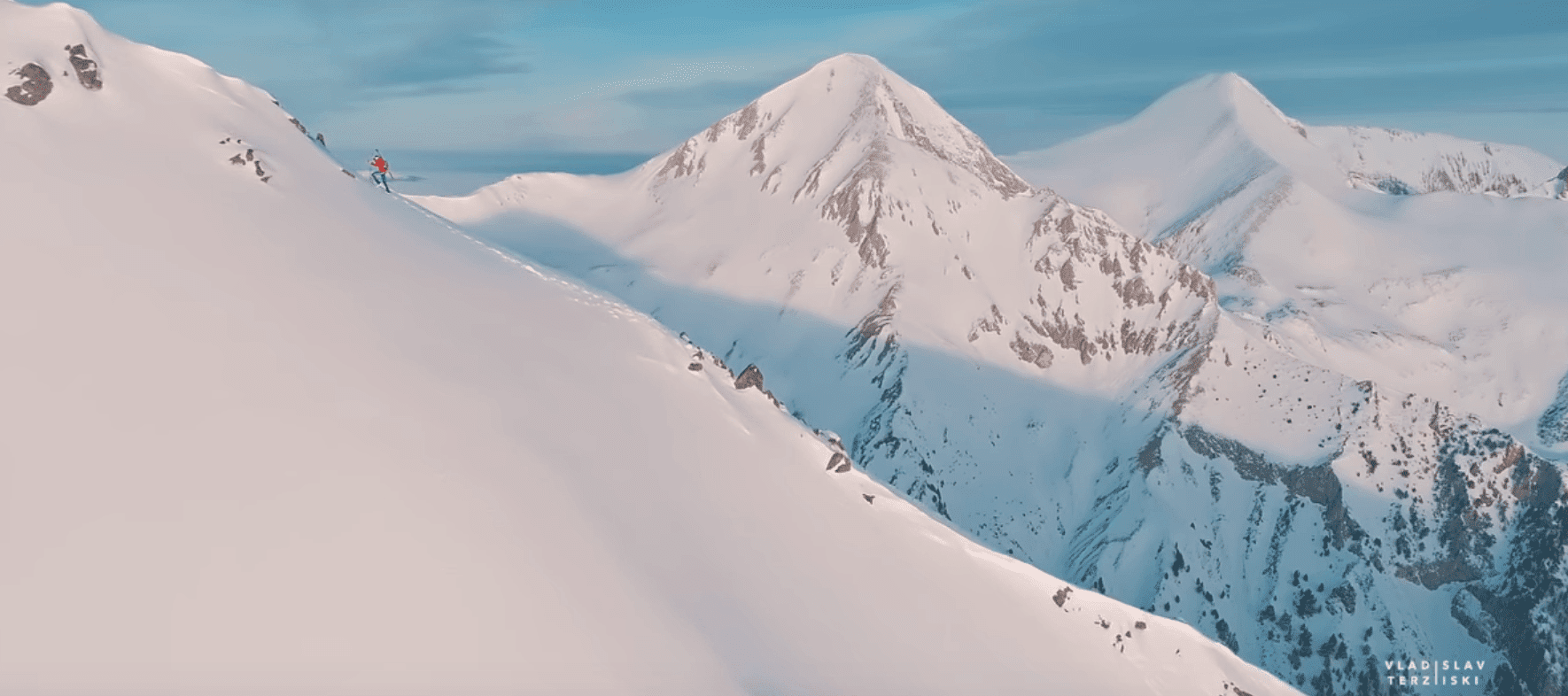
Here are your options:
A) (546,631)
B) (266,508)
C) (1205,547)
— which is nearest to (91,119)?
(266,508)

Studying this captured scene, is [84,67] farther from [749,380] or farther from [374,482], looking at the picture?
[749,380]

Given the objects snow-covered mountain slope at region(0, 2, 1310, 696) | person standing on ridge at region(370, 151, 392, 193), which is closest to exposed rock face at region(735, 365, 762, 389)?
snow-covered mountain slope at region(0, 2, 1310, 696)

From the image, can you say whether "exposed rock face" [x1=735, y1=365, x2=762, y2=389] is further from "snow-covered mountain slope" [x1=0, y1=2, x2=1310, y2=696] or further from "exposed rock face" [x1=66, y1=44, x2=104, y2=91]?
"exposed rock face" [x1=66, y1=44, x2=104, y2=91]

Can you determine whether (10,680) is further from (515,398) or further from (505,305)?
(505,305)

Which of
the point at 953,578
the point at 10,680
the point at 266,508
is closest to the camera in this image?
the point at 10,680

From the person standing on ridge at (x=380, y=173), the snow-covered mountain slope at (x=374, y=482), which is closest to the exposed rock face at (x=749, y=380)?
the snow-covered mountain slope at (x=374, y=482)

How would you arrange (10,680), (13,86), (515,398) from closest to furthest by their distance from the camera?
(10,680) → (515,398) → (13,86)

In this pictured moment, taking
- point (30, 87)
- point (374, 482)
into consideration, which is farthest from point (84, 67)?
point (374, 482)
